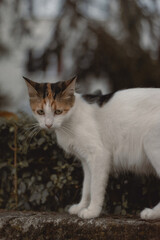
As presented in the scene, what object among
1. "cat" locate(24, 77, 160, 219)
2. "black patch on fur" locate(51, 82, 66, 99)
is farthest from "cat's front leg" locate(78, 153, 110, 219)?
"black patch on fur" locate(51, 82, 66, 99)

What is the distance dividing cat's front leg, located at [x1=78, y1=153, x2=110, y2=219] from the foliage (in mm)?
407

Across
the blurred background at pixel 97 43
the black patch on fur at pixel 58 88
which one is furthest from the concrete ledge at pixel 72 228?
the blurred background at pixel 97 43

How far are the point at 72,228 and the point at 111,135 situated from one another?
28.7 inches

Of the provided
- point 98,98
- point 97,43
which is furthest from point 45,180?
point 97,43

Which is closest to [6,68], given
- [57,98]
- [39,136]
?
[39,136]

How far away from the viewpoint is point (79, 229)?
2.39m

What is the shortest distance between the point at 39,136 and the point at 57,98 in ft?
2.27

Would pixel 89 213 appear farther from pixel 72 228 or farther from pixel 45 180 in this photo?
pixel 45 180

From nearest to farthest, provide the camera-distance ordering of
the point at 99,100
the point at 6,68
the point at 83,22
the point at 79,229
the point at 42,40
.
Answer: the point at 79,229
the point at 99,100
the point at 83,22
the point at 42,40
the point at 6,68

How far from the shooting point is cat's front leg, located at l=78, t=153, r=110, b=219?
2490 millimetres

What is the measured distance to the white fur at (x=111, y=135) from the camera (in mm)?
2479

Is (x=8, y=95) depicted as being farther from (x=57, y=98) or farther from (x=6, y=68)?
(x=57, y=98)

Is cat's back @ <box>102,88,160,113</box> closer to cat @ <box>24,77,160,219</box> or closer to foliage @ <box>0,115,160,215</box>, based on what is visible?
cat @ <box>24,77,160,219</box>

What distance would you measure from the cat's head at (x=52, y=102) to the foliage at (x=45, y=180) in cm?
55
